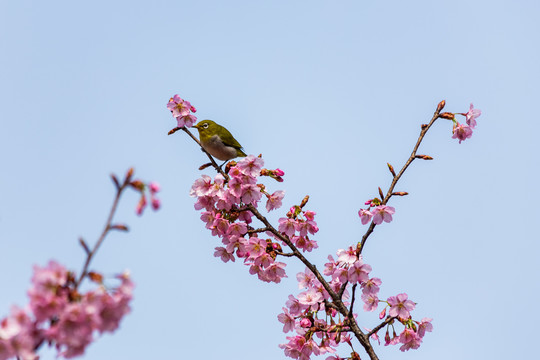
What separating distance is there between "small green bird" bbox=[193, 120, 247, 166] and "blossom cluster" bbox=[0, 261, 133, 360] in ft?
18.5

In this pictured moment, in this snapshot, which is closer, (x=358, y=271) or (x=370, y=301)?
(x=358, y=271)

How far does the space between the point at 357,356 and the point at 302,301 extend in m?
0.77

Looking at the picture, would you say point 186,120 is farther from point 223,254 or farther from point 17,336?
point 17,336

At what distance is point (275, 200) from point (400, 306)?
1.69m

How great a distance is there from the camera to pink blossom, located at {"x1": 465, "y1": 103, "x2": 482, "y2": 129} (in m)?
6.57

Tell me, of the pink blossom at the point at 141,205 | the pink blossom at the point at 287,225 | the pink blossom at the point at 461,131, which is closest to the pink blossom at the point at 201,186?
the pink blossom at the point at 287,225

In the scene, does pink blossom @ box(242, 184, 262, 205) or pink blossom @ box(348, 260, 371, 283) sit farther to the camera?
pink blossom @ box(242, 184, 262, 205)

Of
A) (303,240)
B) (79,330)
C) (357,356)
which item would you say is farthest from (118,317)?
(303,240)

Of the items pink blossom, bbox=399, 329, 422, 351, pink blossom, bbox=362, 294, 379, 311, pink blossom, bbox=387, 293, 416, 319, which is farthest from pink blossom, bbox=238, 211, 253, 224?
pink blossom, bbox=399, 329, 422, 351

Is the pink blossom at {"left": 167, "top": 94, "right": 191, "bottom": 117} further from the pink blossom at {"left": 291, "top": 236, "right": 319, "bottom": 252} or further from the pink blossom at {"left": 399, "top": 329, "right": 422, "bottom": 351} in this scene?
the pink blossom at {"left": 399, "top": 329, "right": 422, "bottom": 351}

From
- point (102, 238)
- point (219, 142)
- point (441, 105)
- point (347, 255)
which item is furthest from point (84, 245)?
point (219, 142)

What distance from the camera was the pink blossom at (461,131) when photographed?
21.6 feet

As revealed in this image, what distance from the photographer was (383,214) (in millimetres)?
5801

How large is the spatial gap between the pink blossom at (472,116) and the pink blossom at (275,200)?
2159 mm
